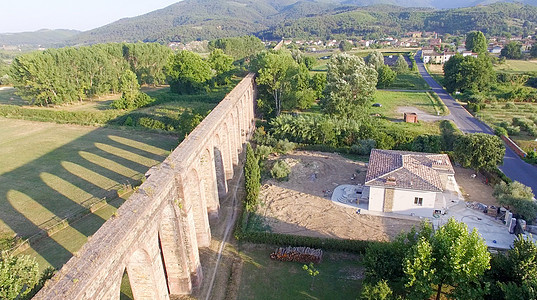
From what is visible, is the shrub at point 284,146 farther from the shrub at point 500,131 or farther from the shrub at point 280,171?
the shrub at point 500,131

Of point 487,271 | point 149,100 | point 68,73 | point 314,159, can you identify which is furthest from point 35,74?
point 487,271

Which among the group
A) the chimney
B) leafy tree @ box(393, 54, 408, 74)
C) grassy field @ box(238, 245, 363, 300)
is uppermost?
leafy tree @ box(393, 54, 408, 74)

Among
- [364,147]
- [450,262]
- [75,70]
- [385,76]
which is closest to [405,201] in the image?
[450,262]

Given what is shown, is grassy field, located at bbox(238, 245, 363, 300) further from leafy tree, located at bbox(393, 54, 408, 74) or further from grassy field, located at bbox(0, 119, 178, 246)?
leafy tree, located at bbox(393, 54, 408, 74)

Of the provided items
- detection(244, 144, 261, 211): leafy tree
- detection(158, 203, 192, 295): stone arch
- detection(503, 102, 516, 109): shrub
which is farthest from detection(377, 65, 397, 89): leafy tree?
detection(158, 203, 192, 295): stone arch

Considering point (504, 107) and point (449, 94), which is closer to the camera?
point (504, 107)

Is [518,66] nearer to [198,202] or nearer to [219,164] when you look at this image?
[219,164]

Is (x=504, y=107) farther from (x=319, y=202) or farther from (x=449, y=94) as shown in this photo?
(x=319, y=202)
